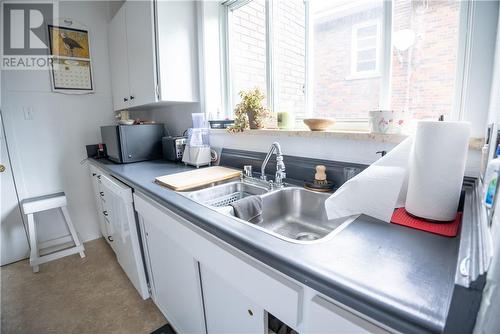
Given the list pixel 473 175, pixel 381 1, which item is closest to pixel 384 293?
pixel 473 175

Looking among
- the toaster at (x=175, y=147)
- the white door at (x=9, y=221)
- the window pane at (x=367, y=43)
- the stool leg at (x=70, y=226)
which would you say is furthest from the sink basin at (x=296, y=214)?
the white door at (x=9, y=221)

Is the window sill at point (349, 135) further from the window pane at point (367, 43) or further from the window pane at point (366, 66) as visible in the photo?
the window pane at point (367, 43)

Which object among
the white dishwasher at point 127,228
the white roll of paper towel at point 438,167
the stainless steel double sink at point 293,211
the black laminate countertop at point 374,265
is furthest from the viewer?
the white dishwasher at point 127,228

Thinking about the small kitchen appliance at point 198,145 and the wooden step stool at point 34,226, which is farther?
the wooden step stool at point 34,226

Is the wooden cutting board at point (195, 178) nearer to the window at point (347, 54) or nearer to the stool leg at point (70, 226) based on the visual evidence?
the window at point (347, 54)

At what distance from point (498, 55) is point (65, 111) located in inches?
117

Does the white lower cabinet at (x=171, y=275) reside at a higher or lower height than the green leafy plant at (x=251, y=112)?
lower

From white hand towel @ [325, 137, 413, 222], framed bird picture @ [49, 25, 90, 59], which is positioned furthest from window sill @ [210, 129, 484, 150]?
framed bird picture @ [49, 25, 90, 59]

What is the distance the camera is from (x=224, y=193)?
1.32 meters

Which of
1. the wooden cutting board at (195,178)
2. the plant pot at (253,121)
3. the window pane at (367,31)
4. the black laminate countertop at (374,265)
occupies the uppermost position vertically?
the window pane at (367,31)

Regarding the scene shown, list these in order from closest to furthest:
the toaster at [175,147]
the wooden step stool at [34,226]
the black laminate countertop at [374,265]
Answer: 1. the black laminate countertop at [374,265]
2. the toaster at [175,147]
3. the wooden step stool at [34,226]

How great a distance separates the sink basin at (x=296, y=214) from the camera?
105 cm

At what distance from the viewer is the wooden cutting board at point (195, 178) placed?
123 centimetres

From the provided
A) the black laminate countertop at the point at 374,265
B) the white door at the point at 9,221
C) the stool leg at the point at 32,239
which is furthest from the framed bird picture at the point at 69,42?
the black laminate countertop at the point at 374,265
